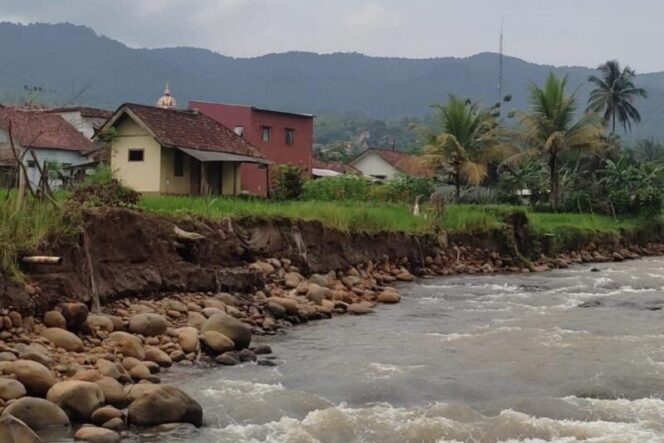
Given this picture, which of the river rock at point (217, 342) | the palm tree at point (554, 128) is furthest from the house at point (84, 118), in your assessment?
the river rock at point (217, 342)

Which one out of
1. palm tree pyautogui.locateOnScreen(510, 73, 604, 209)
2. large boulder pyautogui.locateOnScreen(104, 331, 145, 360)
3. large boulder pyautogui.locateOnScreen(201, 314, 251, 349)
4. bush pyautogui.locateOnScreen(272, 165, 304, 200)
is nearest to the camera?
large boulder pyautogui.locateOnScreen(104, 331, 145, 360)

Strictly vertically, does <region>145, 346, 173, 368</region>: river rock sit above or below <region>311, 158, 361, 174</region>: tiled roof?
below

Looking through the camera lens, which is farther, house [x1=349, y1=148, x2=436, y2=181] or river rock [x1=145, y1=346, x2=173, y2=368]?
house [x1=349, y1=148, x2=436, y2=181]

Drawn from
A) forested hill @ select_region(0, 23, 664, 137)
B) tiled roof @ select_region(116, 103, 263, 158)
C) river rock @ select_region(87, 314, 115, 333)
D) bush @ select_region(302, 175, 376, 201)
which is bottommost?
river rock @ select_region(87, 314, 115, 333)

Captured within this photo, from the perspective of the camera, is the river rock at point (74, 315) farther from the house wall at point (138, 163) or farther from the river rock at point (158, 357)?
the house wall at point (138, 163)

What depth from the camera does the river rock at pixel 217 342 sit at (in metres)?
11.3

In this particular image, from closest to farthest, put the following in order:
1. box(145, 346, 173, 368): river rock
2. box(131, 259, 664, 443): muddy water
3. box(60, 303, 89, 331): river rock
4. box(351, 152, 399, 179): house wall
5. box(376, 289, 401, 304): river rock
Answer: box(131, 259, 664, 443): muddy water, box(145, 346, 173, 368): river rock, box(60, 303, 89, 331): river rock, box(376, 289, 401, 304): river rock, box(351, 152, 399, 179): house wall

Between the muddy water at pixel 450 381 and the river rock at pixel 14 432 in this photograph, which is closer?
the river rock at pixel 14 432

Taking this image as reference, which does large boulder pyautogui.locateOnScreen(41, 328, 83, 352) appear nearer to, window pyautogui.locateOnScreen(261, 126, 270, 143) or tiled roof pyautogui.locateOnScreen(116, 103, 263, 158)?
tiled roof pyautogui.locateOnScreen(116, 103, 263, 158)

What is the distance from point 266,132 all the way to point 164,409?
31.9m

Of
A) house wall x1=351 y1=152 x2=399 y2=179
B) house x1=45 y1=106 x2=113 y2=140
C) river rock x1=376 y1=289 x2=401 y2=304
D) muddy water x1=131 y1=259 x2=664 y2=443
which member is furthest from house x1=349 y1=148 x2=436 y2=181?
muddy water x1=131 y1=259 x2=664 y2=443

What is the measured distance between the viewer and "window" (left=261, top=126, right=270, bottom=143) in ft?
129

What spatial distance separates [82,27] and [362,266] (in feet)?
564

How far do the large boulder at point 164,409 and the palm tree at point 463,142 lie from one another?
1070 inches
